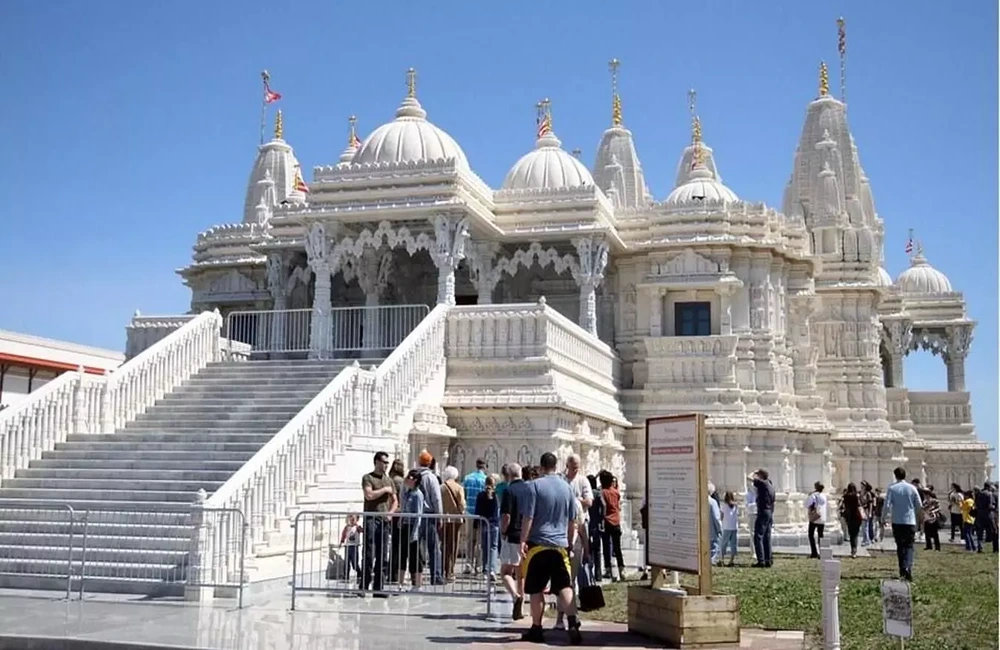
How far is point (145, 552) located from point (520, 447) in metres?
8.86

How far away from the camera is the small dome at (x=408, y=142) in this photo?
2723cm

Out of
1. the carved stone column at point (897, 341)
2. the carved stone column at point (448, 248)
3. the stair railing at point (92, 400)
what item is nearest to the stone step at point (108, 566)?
the stair railing at point (92, 400)

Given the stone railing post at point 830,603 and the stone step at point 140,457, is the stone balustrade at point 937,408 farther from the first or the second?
the stone railing post at point 830,603

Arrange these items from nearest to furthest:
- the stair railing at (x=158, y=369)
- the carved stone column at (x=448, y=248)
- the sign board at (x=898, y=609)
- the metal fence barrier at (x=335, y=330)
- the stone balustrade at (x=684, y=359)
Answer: the sign board at (x=898, y=609) < the stair railing at (x=158, y=369) < the carved stone column at (x=448, y=248) < the metal fence barrier at (x=335, y=330) < the stone balustrade at (x=684, y=359)

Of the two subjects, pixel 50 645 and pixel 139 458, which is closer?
pixel 50 645

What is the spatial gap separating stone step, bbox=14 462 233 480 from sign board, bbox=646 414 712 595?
25.2 ft

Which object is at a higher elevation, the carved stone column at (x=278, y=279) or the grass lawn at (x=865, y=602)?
the carved stone column at (x=278, y=279)

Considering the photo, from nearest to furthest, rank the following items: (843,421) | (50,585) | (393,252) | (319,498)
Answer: (50,585) < (319,498) < (393,252) < (843,421)

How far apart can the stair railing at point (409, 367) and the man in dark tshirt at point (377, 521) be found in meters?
4.50

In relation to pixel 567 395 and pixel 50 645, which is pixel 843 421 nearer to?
pixel 567 395

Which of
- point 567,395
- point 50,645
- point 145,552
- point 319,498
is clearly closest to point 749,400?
point 567,395

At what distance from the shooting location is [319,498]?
16.2 metres

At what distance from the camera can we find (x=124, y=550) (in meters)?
14.7

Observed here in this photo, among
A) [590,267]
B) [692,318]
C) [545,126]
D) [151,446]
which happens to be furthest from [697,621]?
[545,126]
